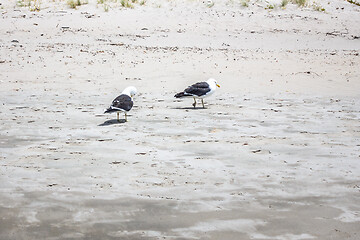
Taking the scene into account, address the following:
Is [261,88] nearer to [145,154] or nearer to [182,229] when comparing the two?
[145,154]

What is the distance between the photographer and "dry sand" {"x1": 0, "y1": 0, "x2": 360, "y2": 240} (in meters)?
3.74

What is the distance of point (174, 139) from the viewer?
6.28 metres

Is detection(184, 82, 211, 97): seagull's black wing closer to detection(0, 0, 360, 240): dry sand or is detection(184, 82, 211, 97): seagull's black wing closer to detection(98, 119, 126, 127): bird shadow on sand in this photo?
detection(0, 0, 360, 240): dry sand

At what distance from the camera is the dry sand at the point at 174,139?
374cm

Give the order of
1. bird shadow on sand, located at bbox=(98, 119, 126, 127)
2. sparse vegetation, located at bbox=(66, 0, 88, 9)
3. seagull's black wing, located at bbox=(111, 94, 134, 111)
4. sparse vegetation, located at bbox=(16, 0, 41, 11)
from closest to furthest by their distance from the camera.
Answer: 1. bird shadow on sand, located at bbox=(98, 119, 126, 127)
2. seagull's black wing, located at bbox=(111, 94, 134, 111)
3. sparse vegetation, located at bbox=(16, 0, 41, 11)
4. sparse vegetation, located at bbox=(66, 0, 88, 9)

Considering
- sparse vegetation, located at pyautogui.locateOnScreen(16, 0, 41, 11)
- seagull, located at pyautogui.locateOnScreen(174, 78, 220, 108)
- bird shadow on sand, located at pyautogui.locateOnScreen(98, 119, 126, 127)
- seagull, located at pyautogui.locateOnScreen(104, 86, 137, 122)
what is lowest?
bird shadow on sand, located at pyautogui.locateOnScreen(98, 119, 126, 127)

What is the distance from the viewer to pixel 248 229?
3.57 metres

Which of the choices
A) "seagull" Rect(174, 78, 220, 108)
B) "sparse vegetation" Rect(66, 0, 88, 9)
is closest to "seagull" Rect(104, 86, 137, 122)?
"seagull" Rect(174, 78, 220, 108)

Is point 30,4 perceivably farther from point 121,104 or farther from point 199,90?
point 121,104

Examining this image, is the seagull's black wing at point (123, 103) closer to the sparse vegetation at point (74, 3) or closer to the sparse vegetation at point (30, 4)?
the sparse vegetation at point (30, 4)

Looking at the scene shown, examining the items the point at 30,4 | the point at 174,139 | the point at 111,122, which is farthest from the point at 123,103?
the point at 30,4

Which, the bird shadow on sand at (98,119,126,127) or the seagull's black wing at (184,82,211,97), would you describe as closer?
the bird shadow on sand at (98,119,126,127)

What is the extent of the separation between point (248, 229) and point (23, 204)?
182 centimetres

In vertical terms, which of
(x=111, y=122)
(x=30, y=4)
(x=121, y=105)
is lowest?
(x=111, y=122)
